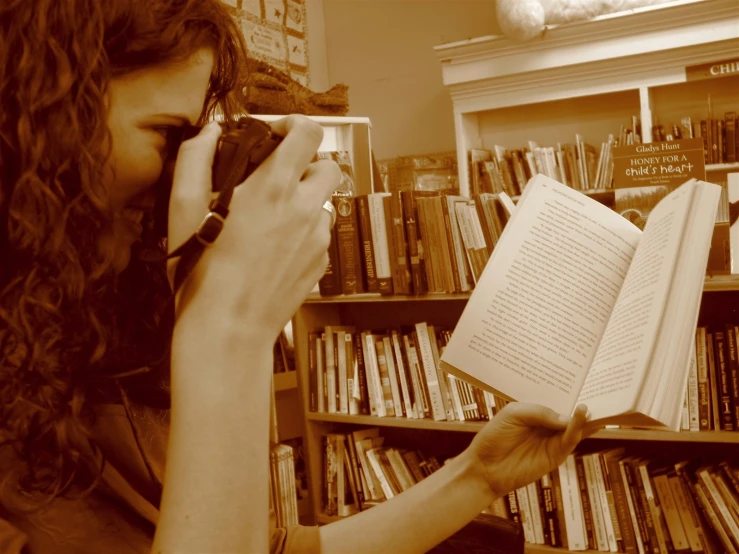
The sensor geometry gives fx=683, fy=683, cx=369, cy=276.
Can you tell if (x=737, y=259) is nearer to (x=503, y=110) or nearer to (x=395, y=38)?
(x=503, y=110)

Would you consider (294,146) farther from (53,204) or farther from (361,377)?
(361,377)

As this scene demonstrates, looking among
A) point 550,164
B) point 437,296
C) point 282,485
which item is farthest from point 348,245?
point 550,164

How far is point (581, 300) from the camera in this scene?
800 mm

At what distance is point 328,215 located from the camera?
65 centimetres

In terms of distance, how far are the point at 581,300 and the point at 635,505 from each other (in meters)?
1.21

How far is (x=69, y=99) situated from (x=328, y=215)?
0.85 ft

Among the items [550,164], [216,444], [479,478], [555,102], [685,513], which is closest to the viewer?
[216,444]

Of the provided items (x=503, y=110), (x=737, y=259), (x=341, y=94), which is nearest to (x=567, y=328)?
(x=737, y=259)

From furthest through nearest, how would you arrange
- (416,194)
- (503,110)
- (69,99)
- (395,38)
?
(395,38)
(503,110)
(416,194)
(69,99)

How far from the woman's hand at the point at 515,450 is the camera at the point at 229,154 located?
17.4 inches

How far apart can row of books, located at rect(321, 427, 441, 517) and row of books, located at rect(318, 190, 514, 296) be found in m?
0.52

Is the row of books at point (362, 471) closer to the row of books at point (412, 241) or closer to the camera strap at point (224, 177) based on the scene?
the row of books at point (412, 241)

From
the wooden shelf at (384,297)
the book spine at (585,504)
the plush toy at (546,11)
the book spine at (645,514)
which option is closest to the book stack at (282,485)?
the wooden shelf at (384,297)

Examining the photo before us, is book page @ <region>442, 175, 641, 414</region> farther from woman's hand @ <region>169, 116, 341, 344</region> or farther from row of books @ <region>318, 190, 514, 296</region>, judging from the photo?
row of books @ <region>318, 190, 514, 296</region>
